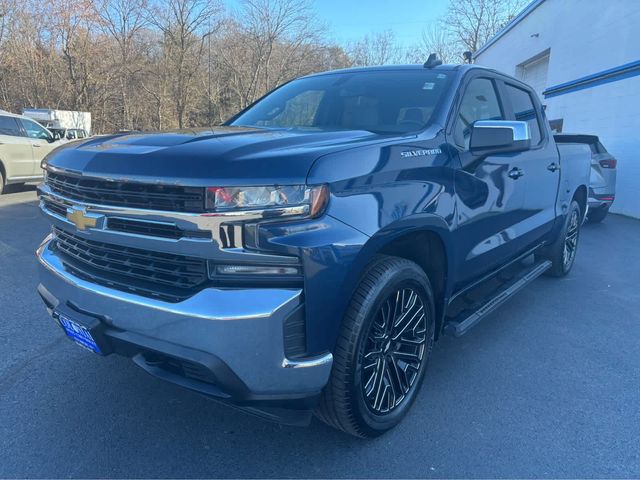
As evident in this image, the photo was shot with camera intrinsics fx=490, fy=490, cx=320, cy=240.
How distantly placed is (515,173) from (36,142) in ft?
35.0

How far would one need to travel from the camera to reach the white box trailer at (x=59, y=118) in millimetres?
18375

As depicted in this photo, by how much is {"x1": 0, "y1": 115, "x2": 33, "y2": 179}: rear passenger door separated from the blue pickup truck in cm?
883

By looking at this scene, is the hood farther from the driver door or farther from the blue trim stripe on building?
the blue trim stripe on building

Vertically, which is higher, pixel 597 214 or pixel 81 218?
pixel 81 218

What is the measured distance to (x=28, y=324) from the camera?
3.80 m

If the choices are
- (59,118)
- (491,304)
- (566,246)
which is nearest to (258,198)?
(491,304)

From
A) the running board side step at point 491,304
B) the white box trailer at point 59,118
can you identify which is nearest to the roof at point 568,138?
the running board side step at point 491,304

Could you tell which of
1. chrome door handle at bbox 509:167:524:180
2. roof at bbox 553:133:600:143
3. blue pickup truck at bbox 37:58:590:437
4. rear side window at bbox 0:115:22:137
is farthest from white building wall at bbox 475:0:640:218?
rear side window at bbox 0:115:22:137

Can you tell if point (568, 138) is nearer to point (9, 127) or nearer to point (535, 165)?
point (535, 165)

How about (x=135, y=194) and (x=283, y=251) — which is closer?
(x=283, y=251)

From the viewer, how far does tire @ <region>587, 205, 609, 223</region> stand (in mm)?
9403

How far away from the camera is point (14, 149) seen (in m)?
10.2

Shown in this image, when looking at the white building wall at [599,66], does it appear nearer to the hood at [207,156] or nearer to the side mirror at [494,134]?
the side mirror at [494,134]

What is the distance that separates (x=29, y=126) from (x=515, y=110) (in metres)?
10.6
